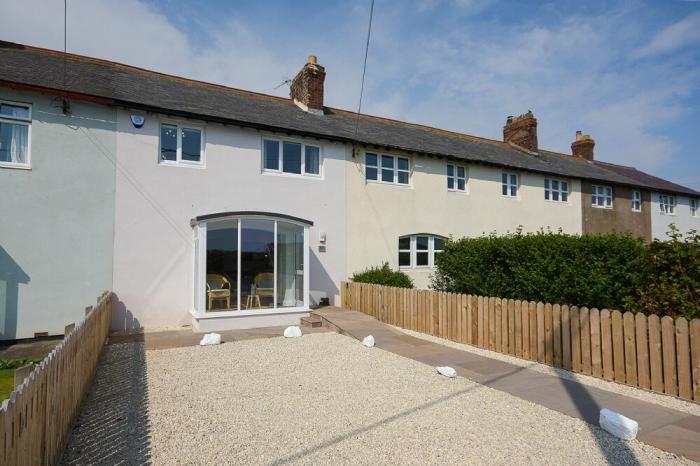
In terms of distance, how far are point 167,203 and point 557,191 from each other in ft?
58.7

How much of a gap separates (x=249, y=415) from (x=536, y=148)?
21960 millimetres

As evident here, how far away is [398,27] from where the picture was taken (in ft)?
27.9

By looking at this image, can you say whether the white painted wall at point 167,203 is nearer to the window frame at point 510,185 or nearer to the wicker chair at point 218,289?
the wicker chair at point 218,289

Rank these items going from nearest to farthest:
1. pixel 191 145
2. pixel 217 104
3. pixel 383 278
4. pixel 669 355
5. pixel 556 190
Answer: pixel 669 355
pixel 191 145
pixel 383 278
pixel 217 104
pixel 556 190

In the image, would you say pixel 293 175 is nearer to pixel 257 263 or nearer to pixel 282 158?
pixel 282 158

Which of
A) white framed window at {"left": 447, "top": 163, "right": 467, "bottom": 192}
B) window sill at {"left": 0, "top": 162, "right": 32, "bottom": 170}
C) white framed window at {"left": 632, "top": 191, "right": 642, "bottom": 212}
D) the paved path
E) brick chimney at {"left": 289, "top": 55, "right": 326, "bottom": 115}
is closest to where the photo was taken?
the paved path

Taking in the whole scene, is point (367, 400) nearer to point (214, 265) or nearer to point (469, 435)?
point (469, 435)

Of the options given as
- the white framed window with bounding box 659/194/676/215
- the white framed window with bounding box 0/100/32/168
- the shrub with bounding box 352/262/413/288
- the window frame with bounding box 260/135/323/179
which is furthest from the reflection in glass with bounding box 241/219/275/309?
the white framed window with bounding box 659/194/676/215

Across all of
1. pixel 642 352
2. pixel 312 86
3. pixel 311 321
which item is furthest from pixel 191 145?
pixel 642 352

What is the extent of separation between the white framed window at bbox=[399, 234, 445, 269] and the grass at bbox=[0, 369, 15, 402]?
11.5 m

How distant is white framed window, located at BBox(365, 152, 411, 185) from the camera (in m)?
15.0

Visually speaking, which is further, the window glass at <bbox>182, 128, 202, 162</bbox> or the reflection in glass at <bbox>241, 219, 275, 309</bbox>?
the window glass at <bbox>182, 128, 202, 162</bbox>

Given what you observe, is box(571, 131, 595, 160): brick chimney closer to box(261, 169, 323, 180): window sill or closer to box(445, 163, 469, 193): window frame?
box(445, 163, 469, 193): window frame

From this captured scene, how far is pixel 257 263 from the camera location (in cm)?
1105
